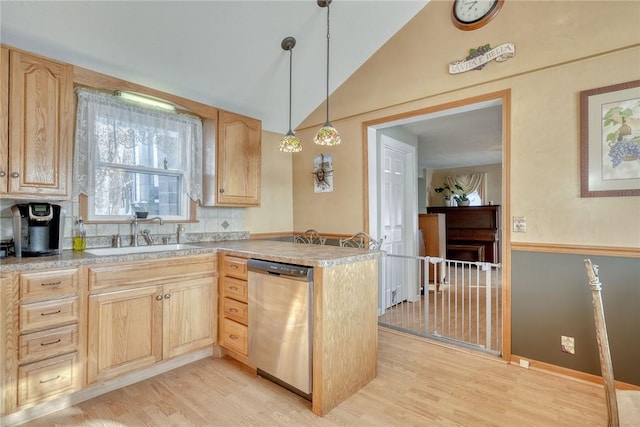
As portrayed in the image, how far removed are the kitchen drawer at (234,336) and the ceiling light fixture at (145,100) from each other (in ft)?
6.47

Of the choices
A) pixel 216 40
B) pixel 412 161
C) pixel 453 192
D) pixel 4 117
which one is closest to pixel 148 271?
pixel 4 117

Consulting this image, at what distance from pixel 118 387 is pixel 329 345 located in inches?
60.1

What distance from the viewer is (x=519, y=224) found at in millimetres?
2441

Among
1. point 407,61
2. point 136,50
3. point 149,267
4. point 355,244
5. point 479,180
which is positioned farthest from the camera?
point 479,180

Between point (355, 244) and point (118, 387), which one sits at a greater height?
point (355, 244)

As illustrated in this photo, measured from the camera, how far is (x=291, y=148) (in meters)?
2.44

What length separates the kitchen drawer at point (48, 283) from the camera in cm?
175

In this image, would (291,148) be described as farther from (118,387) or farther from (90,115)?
(118,387)

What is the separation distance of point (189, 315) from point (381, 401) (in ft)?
5.01

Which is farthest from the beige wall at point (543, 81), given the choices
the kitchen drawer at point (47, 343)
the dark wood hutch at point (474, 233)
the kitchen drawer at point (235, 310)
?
the dark wood hutch at point (474, 233)

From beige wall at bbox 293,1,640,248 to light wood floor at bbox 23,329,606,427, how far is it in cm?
104

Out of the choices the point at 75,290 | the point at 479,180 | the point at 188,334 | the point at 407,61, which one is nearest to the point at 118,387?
the point at 188,334

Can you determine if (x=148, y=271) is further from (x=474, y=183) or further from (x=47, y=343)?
(x=474, y=183)

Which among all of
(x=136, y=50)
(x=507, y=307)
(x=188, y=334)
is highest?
(x=136, y=50)
